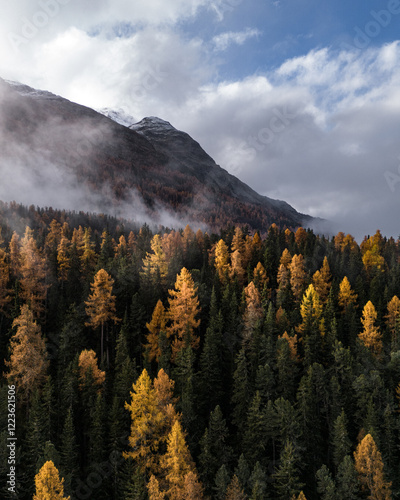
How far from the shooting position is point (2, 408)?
3847 centimetres

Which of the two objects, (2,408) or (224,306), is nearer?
(2,408)

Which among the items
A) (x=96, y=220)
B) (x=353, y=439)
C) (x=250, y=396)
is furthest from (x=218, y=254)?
(x=96, y=220)

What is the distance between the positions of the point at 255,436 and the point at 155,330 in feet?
69.0

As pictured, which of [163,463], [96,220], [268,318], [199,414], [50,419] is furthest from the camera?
[96,220]

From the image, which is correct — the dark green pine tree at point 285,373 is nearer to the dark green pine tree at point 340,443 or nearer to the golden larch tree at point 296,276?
the dark green pine tree at point 340,443

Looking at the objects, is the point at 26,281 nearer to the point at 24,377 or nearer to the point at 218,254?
the point at 24,377

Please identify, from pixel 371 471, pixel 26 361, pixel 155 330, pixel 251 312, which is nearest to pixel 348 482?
pixel 371 471

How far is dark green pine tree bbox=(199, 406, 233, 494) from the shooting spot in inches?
1547

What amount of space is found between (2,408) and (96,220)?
14115cm

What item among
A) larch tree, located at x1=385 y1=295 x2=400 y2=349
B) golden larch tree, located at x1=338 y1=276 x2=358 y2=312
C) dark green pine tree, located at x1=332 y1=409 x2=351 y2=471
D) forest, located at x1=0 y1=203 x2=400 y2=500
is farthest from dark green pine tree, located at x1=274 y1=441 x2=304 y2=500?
golden larch tree, located at x1=338 y1=276 x2=358 y2=312

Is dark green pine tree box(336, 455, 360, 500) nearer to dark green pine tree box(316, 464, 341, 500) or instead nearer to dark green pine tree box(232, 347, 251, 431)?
dark green pine tree box(316, 464, 341, 500)

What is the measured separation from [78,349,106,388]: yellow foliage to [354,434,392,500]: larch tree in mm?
31333

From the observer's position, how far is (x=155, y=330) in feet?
183

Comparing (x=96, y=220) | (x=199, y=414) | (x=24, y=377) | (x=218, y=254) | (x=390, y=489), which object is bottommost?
(x=390, y=489)
